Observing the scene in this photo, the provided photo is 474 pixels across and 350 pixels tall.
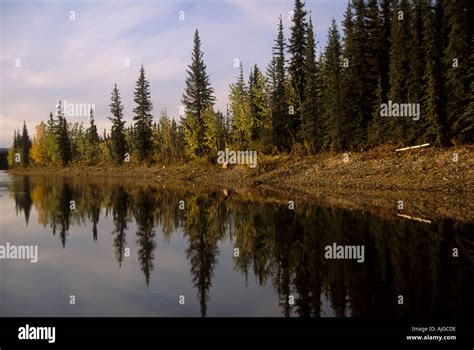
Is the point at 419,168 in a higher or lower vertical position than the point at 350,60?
lower

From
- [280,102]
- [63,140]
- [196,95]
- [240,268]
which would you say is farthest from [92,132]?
[240,268]

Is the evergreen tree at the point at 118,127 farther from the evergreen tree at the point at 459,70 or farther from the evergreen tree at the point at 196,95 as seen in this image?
the evergreen tree at the point at 459,70

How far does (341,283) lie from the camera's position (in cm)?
966

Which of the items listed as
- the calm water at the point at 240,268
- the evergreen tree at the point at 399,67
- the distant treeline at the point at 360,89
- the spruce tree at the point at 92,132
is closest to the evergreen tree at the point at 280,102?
the distant treeline at the point at 360,89

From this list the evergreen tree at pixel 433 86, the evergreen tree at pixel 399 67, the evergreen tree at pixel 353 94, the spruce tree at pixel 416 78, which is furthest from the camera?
the evergreen tree at pixel 353 94

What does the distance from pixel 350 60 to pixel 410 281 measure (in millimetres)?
40377

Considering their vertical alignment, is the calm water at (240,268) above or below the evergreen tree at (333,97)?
below

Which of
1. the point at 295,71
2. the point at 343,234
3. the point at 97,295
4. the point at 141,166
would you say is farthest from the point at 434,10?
the point at 141,166

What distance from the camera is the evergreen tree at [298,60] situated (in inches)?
2092

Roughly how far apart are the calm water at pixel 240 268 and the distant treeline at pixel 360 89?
21490 millimetres

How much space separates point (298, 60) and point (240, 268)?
4711 centimetres

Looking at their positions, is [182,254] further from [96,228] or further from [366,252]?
[96,228]

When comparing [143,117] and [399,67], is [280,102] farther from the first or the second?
[143,117]

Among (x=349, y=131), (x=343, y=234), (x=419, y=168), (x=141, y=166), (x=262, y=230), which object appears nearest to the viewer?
(x=343, y=234)
